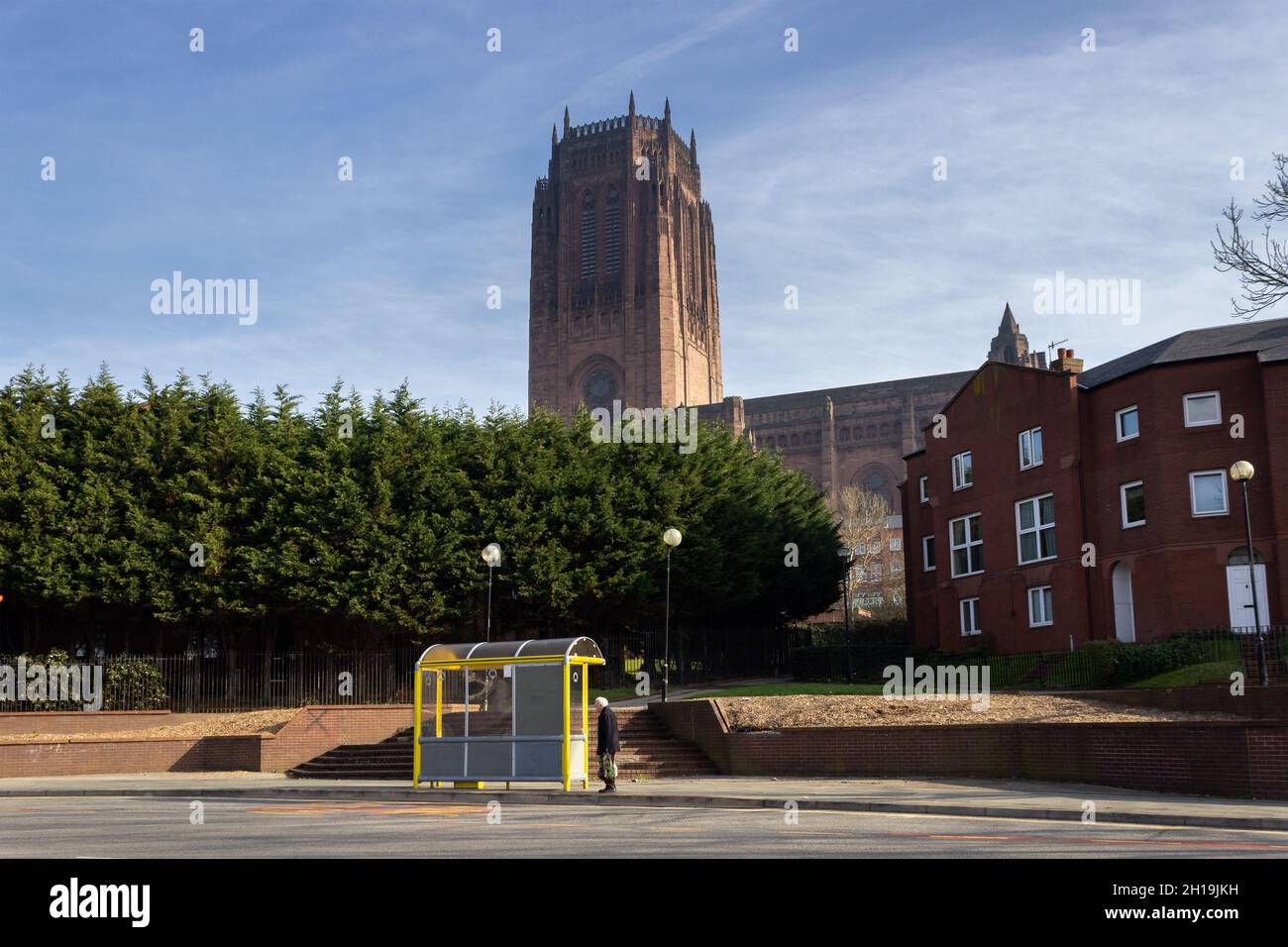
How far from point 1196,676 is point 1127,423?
9.59 m

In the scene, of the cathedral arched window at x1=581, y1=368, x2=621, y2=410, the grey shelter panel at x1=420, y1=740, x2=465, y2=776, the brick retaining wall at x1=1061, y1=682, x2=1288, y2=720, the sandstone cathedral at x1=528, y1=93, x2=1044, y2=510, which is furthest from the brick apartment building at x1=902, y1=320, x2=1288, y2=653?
the cathedral arched window at x1=581, y1=368, x2=621, y2=410

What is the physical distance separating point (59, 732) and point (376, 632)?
29.2 ft

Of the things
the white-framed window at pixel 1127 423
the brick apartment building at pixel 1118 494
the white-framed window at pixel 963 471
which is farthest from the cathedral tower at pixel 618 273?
the white-framed window at pixel 1127 423

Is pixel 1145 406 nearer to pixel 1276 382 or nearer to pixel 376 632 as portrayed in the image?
pixel 1276 382

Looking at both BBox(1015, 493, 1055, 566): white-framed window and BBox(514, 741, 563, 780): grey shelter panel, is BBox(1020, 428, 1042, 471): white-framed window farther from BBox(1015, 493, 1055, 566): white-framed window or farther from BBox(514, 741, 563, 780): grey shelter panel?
BBox(514, 741, 563, 780): grey shelter panel

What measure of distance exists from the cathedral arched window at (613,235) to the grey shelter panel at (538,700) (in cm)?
9583

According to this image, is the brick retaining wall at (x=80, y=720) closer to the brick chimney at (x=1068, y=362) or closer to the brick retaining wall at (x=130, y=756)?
the brick retaining wall at (x=130, y=756)

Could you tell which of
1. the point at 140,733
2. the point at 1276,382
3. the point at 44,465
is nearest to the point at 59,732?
the point at 140,733

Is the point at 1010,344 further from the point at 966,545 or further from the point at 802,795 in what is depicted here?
the point at 802,795

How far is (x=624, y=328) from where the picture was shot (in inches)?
4464

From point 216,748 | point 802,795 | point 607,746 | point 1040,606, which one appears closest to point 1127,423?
point 1040,606

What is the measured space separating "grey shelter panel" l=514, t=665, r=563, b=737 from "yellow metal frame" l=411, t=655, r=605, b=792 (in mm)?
198

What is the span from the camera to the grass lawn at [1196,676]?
2572 cm
